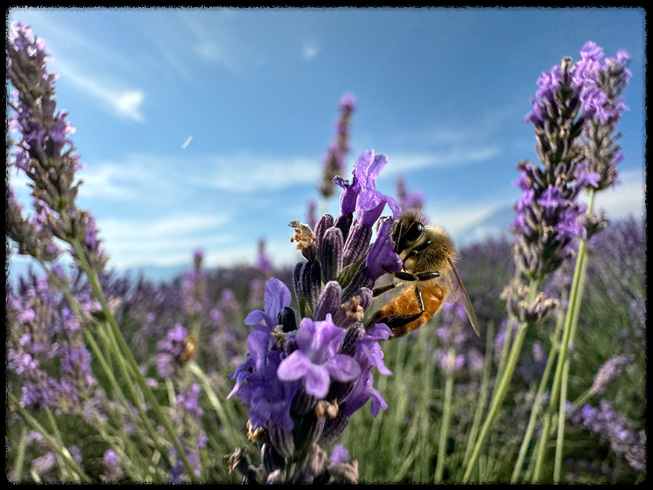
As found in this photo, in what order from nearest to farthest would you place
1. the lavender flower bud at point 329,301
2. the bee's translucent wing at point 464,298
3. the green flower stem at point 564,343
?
the lavender flower bud at point 329,301
the bee's translucent wing at point 464,298
the green flower stem at point 564,343

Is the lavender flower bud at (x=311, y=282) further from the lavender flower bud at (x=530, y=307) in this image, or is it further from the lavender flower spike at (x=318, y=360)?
the lavender flower bud at (x=530, y=307)

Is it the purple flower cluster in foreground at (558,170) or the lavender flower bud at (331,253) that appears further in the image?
the purple flower cluster in foreground at (558,170)

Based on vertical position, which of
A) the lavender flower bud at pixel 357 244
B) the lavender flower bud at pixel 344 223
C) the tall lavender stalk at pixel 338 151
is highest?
the tall lavender stalk at pixel 338 151

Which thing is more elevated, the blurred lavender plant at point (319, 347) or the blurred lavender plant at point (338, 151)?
the blurred lavender plant at point (338, 151)

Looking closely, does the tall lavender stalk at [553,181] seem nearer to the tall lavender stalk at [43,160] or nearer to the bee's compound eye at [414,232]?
the bee's compound eye at [414,232]

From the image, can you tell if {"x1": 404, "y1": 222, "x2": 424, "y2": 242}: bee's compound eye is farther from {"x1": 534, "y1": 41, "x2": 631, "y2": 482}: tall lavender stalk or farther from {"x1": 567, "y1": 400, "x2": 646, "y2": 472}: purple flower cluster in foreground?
{"x1": 567, "y1": 400, "x2": 646, "y2": 472}: purple flower cluster in foreground

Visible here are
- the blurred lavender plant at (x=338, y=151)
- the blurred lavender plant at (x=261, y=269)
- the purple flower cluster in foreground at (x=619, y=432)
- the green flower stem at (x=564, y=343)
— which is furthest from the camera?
the blurred lavender plant at (x=261, y=269)

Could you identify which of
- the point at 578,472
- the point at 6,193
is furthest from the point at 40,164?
the point at 578,472

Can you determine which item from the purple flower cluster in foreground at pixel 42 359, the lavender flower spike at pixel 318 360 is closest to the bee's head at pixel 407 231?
the lavender flower spike at pixel 318 360
